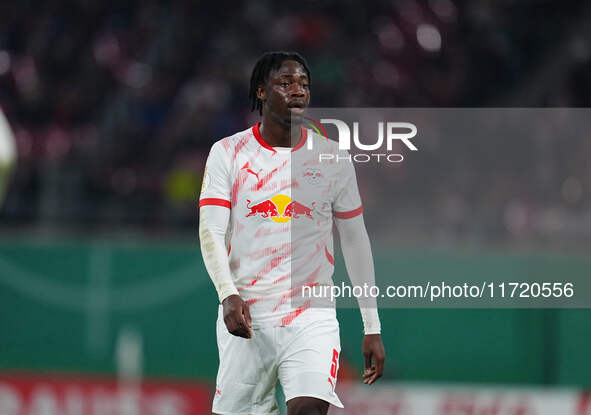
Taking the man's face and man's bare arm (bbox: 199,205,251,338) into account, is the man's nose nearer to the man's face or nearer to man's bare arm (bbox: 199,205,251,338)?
the man's face

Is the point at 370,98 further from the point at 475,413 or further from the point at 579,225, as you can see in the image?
the point at 475,413

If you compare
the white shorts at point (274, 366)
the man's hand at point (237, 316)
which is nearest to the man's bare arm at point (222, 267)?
the man's hand at point (237, 316)

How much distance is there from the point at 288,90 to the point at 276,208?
1.40ft

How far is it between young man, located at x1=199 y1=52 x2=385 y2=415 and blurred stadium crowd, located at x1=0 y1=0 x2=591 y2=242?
12.8ft

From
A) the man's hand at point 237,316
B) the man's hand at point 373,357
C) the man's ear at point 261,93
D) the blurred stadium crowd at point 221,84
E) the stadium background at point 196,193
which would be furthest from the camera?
the blurred stadium crowd at point 221,84

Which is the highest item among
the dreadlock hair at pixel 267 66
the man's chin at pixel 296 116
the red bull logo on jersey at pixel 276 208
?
the dreadlock hair at pixel 267 66

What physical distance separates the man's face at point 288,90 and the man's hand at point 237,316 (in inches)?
27.8

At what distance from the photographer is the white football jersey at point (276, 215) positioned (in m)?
3.62

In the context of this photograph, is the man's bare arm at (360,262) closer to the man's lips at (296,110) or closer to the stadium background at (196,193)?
the man's lips at (296,110)

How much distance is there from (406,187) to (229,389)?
421 centimetres

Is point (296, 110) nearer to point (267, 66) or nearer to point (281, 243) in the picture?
point (267, 66)

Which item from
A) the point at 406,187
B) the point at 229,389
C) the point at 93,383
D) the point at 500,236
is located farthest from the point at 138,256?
the point at 229,389

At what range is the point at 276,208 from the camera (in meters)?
3.62

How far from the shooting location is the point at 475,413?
22.2ft
